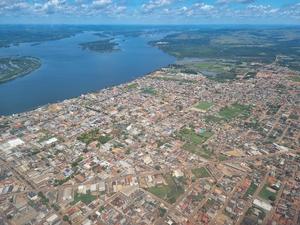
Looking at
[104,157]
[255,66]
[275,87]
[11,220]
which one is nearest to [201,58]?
[255,66]

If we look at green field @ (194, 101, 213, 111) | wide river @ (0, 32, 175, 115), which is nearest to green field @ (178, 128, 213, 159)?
green field @ (194, 101, 213, 111)

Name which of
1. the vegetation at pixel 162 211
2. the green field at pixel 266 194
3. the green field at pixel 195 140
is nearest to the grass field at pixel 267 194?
the green field at pixel 266 194

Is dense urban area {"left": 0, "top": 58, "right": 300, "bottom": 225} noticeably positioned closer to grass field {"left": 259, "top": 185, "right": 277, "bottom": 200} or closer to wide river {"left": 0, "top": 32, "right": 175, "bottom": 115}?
grass field {"left": 259, "top": 185, "right": 277, "bottom": 200}

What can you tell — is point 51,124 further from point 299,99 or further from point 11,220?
point 299,99

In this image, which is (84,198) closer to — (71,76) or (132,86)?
(132,86)

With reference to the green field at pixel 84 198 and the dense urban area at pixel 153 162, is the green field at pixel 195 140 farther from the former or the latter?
the green field at pixel 84 198

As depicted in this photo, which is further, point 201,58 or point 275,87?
point 201,58
